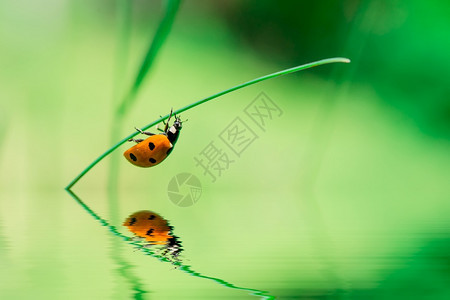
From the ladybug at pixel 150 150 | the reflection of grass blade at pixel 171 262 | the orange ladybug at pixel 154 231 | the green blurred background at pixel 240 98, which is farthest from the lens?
the green blurred background at pixel 240 98

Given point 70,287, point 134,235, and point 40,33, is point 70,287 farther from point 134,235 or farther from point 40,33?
point 40,33

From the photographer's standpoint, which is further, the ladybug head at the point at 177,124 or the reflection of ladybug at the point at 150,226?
the ladybug head at the point at 177,124

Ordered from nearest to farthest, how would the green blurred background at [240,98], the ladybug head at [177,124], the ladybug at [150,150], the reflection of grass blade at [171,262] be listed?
the reflection of grass blade at [171,262] < the ladybug at [150,150] < the ladybug head at [177,124] < the green blurred background at [240,98]

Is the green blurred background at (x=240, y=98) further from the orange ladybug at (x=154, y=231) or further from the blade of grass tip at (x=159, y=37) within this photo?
the orange ladybug at (x=154, y=231)

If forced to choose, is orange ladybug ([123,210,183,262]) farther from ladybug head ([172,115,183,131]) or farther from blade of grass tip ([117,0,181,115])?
blade of grass tip ([117,0,181,115])

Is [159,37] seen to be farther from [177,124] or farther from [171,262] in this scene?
[171,262]

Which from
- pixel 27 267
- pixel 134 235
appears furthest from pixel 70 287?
pixel 134 235

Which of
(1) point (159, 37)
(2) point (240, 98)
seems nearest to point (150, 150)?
(1) point (159, 37)

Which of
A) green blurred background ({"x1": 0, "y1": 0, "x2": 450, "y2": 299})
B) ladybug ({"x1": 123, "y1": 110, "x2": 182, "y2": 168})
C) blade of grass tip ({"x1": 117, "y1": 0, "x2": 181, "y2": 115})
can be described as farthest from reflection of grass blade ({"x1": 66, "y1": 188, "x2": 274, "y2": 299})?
blade of grass tip ({"x1": 117, "y1": 0, "x2": 181, "y2": 115})

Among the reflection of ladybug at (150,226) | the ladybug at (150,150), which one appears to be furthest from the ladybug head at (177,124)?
the reflection of ladybug at (150,226)
